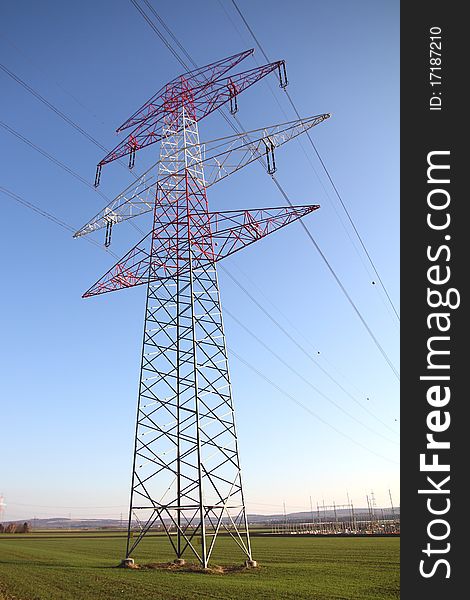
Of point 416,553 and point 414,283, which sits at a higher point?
point 414,283

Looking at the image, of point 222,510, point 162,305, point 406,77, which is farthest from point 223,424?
point 406,77

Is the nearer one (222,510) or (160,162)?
(222,510)

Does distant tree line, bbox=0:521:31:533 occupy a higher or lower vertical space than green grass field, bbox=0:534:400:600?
lower

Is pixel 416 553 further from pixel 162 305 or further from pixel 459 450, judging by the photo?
pixel 162 305

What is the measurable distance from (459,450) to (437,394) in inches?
45.7

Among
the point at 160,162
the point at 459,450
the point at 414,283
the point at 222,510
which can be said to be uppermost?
the point at 160,162

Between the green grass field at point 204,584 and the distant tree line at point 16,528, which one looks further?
the distant tree line at point 16,528

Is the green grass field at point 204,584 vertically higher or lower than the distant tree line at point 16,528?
higher

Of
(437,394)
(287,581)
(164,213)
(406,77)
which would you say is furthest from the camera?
(164,213)

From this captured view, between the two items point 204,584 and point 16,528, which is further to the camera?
point 16,528

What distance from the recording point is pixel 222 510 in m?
25.0

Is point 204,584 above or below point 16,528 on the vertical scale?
above

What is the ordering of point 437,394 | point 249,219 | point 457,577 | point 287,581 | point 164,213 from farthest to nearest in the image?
point 164,213, point 249,219, point 287,581, point 437,394, point 457,577

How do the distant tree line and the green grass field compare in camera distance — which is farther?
the distant tree line
